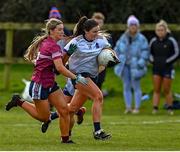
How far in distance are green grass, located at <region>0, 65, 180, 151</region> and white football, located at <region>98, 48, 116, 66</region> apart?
3.95 ft

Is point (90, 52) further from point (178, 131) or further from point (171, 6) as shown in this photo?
point (171, 6)

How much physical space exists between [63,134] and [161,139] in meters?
1.72

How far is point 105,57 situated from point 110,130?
7.13 ft

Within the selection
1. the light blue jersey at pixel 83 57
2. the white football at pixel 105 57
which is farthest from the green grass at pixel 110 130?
the white football at pixel 105 57

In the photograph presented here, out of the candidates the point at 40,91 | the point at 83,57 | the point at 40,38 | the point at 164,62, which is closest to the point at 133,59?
the point at 164,62

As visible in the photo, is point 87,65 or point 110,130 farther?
point 110,130

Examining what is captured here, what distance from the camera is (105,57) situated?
41.6 ft

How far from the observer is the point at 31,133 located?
540 inches

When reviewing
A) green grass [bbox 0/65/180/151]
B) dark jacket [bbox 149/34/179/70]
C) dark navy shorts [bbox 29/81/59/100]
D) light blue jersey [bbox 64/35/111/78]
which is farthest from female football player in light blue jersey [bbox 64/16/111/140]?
dark jacket [bbox 149/34/179/70]

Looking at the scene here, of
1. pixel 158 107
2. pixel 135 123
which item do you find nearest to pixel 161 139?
pixel 135 123

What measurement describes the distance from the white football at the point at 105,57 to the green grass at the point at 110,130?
1.20 metres

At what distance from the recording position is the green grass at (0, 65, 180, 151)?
11.6m

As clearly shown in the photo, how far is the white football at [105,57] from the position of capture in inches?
499

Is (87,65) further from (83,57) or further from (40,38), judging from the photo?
(40,38)
